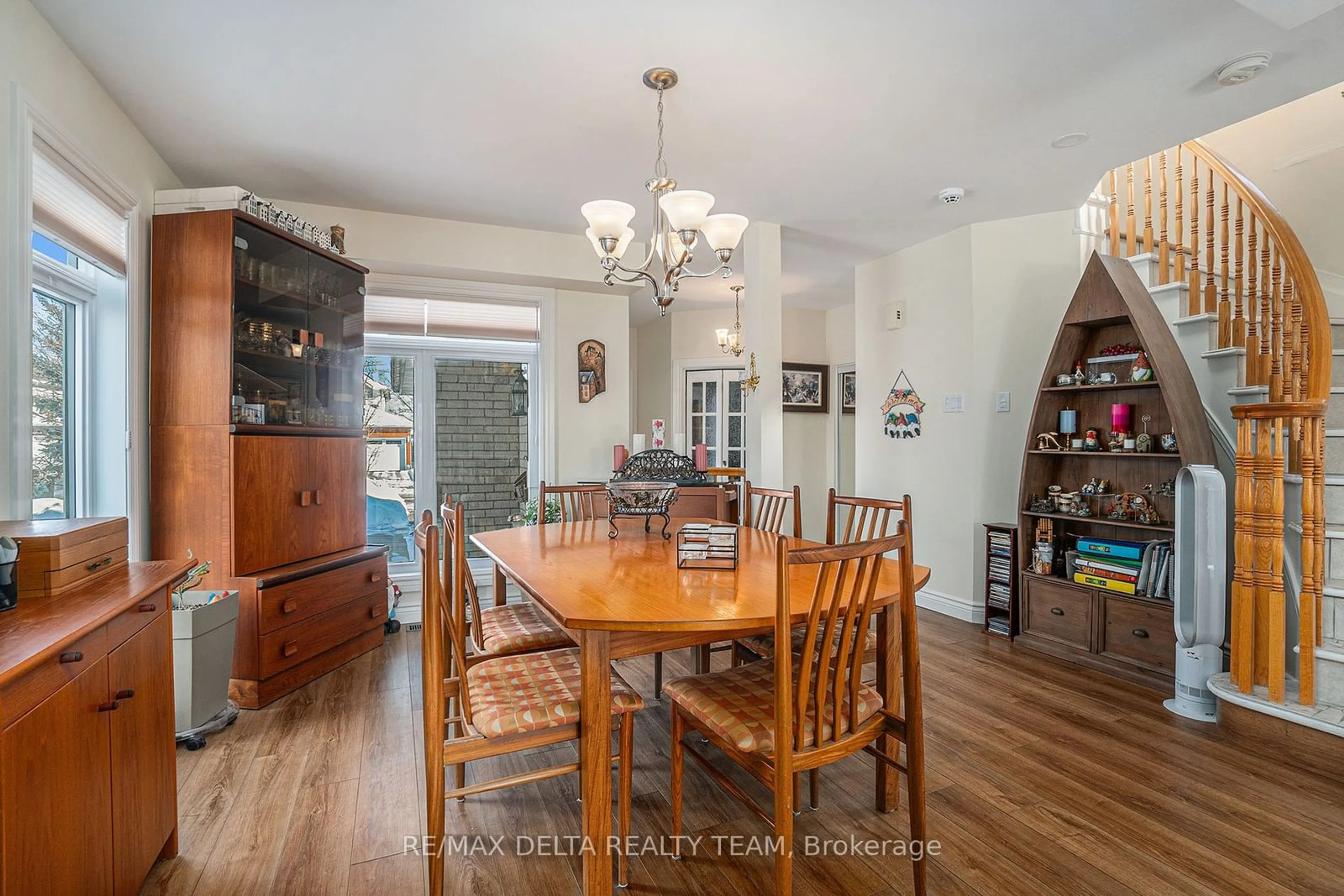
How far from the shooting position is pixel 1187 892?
162cm

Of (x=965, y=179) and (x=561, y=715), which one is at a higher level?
(x=965, y=179)

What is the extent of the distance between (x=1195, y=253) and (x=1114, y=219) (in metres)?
0.55

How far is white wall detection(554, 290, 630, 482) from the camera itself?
14.9ft

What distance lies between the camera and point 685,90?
247 centimetres

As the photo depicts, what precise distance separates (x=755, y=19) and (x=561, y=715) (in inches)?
84.8

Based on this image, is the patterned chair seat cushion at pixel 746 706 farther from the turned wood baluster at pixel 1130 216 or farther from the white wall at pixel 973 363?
the turned wood baluster at pixel 1130 216

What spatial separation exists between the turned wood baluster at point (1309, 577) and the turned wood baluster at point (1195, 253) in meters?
1.23

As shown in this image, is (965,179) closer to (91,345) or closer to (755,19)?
(755,19)

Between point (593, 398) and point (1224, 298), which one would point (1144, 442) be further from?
point (593, 398)

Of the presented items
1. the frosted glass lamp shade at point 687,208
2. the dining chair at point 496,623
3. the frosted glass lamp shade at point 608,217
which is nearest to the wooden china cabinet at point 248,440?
the dining chair at point 496,623

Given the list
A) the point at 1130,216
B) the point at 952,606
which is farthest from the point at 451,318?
the point at 1130,216

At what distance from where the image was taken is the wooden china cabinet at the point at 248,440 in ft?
9.25

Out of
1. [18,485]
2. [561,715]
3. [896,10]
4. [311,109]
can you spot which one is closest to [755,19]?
[896,10]

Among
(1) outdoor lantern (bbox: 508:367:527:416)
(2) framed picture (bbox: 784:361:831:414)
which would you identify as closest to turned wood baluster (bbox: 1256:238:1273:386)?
(2) framed picture (bbox: 784:361:831:414)
